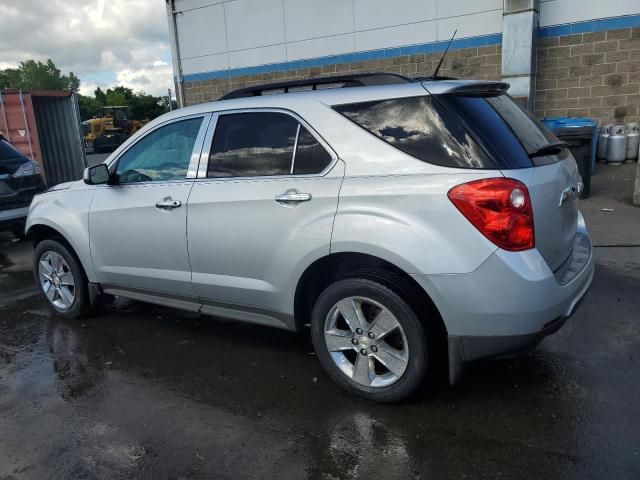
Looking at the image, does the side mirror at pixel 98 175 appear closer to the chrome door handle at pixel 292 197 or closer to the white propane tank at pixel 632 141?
the chrome door handle at pixel 292 197

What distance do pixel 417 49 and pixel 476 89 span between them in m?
10.4

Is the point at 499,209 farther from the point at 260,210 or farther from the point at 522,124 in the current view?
the point at 260,210

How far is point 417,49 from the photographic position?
1283 cm

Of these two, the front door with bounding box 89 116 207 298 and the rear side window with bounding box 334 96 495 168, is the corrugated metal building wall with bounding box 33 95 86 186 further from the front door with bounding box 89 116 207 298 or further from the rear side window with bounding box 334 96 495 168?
the rear side window with bounding box 334 96 495 168

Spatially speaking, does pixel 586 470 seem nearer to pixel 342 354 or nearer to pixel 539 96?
pixel 342 354

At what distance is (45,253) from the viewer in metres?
4.93

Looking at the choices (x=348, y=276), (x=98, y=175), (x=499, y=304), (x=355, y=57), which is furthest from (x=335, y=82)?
(x=355, y=57)

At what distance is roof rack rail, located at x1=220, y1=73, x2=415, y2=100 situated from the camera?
11.0ft

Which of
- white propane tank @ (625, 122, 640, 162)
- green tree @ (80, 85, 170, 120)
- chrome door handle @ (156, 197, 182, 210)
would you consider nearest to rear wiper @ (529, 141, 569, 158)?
chrome door handle @ (156, 197, 182, 210)

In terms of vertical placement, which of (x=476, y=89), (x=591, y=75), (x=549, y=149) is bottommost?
(x=549, y=149)

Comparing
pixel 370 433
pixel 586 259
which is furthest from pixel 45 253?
pixel 586 259

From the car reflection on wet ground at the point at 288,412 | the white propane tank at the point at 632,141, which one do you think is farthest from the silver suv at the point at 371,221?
the white propane tank at the point at 632,141

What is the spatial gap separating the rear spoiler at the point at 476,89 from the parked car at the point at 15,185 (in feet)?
21.4

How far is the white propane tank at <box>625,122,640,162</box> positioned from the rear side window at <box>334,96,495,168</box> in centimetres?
956
